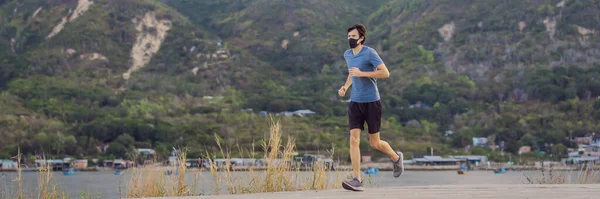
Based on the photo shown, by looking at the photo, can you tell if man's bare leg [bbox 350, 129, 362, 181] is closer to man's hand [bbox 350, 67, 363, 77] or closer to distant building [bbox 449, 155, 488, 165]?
man's hand [bbox 350, 67, 363, 77]

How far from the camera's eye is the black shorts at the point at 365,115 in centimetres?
905

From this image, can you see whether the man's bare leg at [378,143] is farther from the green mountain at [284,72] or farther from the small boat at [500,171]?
the small boat at [500,171]

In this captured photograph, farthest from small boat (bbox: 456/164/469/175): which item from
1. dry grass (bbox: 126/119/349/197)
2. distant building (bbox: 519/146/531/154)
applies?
dry grass (bbox: 126/119/349/197)

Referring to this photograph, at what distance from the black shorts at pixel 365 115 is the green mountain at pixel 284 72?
8479cm

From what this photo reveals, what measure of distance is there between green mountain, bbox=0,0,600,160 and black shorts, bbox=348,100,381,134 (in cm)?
8479

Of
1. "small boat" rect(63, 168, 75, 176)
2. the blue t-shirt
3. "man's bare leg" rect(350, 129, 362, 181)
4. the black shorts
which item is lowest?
"man's bare leg" rect(350, 129, 362, 181)

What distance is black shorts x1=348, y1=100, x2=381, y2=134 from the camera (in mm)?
9047

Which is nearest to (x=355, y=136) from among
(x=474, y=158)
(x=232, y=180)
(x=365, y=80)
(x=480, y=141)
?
(x=365, y=80)

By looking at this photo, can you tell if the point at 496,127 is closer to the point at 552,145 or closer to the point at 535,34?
the point at 552,145

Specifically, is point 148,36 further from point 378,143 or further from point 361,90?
point 361,90

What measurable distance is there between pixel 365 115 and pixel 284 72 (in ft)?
434

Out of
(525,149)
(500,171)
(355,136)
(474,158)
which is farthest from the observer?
(525,149)

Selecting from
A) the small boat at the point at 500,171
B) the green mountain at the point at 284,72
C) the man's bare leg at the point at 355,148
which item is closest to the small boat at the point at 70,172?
the green mountain at the point at 284,72

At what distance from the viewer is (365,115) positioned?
9102 mm
